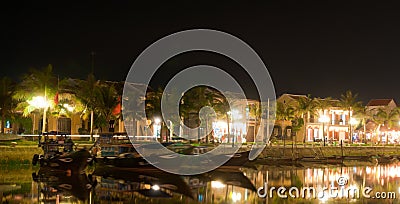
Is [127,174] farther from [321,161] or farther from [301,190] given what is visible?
[321,161]

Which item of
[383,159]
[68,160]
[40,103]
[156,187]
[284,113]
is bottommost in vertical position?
[383,159]

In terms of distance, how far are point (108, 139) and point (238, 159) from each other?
34.6 feet

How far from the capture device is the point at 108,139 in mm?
42938

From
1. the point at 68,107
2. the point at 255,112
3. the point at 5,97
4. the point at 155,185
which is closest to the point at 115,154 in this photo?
the point at 155,185

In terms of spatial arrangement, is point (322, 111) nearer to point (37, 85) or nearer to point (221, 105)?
point (221, 105)

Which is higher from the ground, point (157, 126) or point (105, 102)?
point (105, 102)

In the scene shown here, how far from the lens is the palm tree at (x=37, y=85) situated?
1941 inches

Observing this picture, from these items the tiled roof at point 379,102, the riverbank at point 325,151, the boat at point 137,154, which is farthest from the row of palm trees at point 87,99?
the tiled roof at point 379,102

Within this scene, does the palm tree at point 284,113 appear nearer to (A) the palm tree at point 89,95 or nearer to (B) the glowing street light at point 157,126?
(B) the glowing street light at point 157,126

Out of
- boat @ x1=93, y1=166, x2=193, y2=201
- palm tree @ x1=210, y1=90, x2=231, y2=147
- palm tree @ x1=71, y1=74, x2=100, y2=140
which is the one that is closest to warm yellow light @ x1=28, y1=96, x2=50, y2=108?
palm tree @ x1=71, y1=74, x2=100, y2=140

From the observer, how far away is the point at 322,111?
9088 centimetres

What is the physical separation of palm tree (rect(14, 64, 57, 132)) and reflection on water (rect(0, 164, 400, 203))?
12615 millimetres

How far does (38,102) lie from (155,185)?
2080cm

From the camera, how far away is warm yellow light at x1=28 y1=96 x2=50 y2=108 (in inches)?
1841
